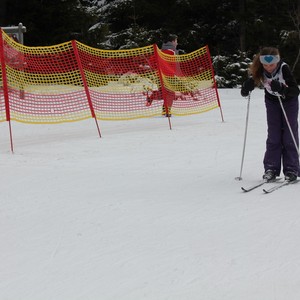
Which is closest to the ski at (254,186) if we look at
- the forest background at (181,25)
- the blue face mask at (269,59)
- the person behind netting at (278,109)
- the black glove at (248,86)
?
the person behind netting at (278,109)

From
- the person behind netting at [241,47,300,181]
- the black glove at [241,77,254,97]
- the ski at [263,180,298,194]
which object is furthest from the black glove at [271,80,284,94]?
the ski at [263,180,298,194]

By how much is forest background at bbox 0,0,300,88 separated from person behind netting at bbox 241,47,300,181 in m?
17.7

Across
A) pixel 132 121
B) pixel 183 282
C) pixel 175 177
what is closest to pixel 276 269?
pixel 183 282

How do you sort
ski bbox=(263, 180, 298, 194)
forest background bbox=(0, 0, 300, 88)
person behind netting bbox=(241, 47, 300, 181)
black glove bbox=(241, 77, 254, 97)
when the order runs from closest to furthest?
ski bbox=(263, 180, 298, 194), person behind netting bbox=(241, 47, 300, 181), black glove bbox=(241, 77, 254, 97), forest background bbox=(0, 0, 300, 88)

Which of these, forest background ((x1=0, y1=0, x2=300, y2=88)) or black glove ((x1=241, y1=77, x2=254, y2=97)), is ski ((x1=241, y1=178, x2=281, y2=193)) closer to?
black glove ((x1=241, y1=77, x2=254, y2=97))

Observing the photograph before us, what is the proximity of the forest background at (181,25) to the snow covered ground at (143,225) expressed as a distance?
1643 centimetres

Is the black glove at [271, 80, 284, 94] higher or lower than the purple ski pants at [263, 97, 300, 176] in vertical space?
higher

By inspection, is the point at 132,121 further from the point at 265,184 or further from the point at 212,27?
the point at 212,27

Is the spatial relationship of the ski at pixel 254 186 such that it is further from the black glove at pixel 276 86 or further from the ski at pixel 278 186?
the black glove at pixel 276 86

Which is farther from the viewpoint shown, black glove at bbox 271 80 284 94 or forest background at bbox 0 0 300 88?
forest background at bbox 0 0 300 88

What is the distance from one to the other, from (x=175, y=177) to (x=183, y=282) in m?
3.48

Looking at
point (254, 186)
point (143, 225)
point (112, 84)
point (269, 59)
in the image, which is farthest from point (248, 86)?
point (112, 84)

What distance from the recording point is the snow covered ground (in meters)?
4.09

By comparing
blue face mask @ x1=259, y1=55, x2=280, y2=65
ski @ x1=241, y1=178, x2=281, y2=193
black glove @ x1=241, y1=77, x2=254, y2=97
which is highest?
blue face mask @ x1=259, y1=55, x2=280, y2=65
